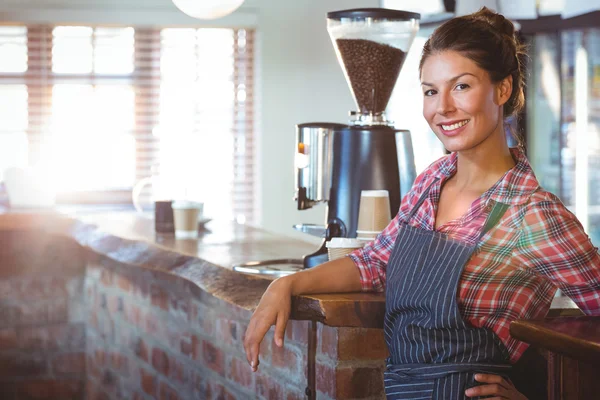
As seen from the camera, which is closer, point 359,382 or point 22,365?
point 359,382

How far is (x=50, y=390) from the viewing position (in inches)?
139

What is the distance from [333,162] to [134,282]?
1.25 metres

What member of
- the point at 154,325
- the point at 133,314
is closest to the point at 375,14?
the point at 154,325

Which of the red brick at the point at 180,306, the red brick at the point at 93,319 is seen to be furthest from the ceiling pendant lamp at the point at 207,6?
the red brick at the point at 93,319

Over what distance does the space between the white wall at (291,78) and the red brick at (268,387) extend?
328 centimetres

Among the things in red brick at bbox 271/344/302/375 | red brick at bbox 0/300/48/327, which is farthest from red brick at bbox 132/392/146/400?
red brick at bbox 271/344/302/375

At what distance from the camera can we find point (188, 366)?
95.3 inches

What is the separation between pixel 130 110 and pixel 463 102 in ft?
13.9

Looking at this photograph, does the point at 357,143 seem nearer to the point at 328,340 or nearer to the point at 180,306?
the point at 328,340

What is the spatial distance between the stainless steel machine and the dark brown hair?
0.53 metres

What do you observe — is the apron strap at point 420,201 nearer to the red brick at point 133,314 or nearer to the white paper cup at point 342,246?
the white paper cup at point 342,246

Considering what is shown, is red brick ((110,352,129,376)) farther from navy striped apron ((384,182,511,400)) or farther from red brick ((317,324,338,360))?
navy striped apron ((384,182,511,400))

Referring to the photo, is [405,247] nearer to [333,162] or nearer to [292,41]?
[333,162]

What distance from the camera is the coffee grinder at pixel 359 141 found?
1.87 m
